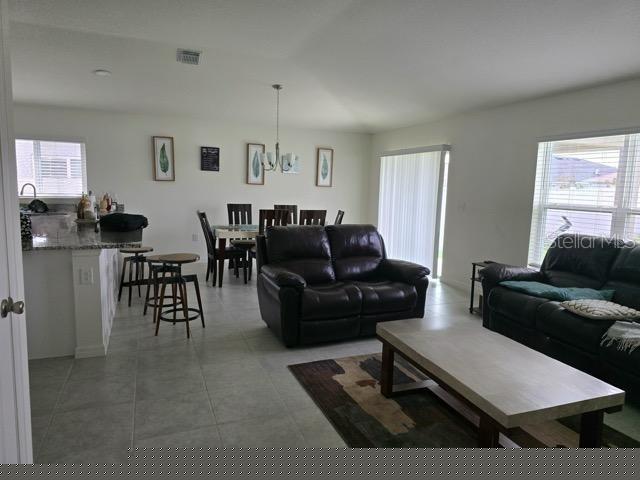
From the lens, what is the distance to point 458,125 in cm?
570

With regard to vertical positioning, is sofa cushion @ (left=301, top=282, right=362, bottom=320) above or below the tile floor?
above

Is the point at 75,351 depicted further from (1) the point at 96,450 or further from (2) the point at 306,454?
(2) the point at 306,454

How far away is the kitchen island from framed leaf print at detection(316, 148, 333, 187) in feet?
16.2

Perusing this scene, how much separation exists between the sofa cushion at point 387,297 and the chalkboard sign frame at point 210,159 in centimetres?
417

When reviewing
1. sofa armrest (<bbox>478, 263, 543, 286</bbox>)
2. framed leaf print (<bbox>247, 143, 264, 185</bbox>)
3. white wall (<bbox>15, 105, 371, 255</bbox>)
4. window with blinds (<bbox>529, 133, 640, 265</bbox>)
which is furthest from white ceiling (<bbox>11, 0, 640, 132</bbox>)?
sofa armrest (<bbox>478, 263, 543, 286</bbox>)

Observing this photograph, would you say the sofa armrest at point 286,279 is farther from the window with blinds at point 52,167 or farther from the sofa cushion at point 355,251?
the window with blinds at point 52,167

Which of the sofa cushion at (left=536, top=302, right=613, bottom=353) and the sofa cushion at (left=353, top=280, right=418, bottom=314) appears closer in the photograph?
the sofa cushion at (left=536, top=302, right=613, bottom=353)

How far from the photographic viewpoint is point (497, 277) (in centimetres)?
376

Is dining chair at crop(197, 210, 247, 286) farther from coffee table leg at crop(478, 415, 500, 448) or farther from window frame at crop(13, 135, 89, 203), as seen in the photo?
coffee table leg at crop(478, 415, 500, 448)

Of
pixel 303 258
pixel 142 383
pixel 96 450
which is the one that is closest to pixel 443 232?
pixel 303 258

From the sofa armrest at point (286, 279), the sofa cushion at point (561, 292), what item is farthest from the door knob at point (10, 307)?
the sofa cushion at point (561, 292)

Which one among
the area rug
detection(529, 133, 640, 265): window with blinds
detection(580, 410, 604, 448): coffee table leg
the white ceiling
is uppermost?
the white ceiling

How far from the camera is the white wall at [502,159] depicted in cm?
395

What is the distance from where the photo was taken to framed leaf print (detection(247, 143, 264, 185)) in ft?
23.7
